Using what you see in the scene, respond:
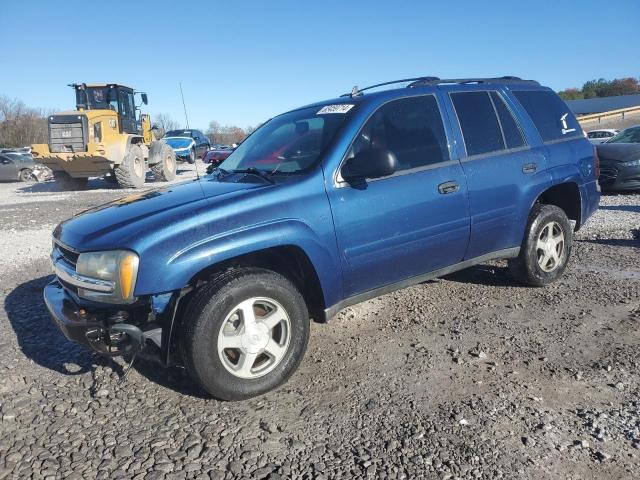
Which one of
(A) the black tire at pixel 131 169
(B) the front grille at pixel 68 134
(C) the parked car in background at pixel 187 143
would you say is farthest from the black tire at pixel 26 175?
(A) the black tire at pixel 131 169

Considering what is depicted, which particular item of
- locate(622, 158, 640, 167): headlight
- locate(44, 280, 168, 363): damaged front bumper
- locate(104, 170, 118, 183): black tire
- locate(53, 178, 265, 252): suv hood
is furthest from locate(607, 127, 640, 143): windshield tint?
locate(104, 170, 118, 183): black tire

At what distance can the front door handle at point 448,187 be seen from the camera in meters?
3.62

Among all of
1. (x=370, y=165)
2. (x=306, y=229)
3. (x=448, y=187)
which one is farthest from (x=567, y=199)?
(x=306, y=229)

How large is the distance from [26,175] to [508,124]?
78.6 ft

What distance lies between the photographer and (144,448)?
8.09 feet

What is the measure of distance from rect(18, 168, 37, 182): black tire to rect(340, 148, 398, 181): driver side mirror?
2345 cm

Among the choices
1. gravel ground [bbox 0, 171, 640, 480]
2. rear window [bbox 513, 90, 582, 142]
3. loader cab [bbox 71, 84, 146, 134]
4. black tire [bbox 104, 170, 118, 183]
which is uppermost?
loader cab [bbox 71, 84, 146, 134]

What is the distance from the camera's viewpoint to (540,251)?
4.55 meters

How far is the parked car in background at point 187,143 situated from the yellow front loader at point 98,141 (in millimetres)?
7779

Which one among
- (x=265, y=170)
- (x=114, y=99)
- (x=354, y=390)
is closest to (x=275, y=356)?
(x=354, y=390)

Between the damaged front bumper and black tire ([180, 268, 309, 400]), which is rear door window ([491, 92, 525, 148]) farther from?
the damaged front bumper

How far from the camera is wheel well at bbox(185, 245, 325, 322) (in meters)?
2.98

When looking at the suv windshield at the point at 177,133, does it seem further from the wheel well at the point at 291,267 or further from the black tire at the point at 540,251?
the wheel well at the point at 291,267

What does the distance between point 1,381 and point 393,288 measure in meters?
2.72
